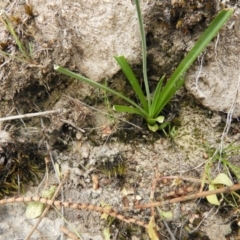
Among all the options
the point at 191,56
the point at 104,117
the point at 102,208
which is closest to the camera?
the point at 191,56

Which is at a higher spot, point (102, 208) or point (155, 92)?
point (155, 92)

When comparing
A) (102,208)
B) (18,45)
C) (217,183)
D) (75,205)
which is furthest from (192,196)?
(18,45)

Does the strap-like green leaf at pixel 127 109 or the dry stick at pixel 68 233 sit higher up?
the strap-like green leaf at pixel 127 109

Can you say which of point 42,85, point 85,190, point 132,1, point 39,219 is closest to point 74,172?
point 85,190

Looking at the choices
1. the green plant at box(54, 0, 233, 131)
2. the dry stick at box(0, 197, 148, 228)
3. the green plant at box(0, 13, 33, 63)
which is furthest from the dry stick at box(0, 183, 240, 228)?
the green plant at box(0, 13, 33, 63)

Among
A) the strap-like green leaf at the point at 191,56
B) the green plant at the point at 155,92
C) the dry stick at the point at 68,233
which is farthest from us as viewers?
the dry stick at the point at 68,233

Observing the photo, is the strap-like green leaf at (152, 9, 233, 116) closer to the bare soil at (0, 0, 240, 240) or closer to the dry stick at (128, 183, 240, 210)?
the bare soil at (0, 0, 240, 240)

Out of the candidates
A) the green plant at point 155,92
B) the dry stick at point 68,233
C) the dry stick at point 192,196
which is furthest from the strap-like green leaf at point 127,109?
the dry stick at point 68,233

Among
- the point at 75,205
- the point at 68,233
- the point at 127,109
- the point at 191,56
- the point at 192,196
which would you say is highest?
the point at 191,56

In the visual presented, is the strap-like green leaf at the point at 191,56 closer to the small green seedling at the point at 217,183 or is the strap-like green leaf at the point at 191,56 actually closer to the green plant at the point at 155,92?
the green plant at the point at 155,92

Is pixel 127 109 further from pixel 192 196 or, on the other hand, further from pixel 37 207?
pixel 37 207

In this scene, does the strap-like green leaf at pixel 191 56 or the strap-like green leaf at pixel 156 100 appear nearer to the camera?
the strap-like green leaf at pixel 191 56

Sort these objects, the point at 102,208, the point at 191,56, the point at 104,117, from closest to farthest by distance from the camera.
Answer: the point at 191,56, the point at 102,208, the point at 104,117

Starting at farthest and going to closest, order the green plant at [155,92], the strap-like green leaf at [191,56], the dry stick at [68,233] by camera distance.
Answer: the dry stick at [68,233] < the green plant at [155,92] < the strap-like green leaf at [191,56]
